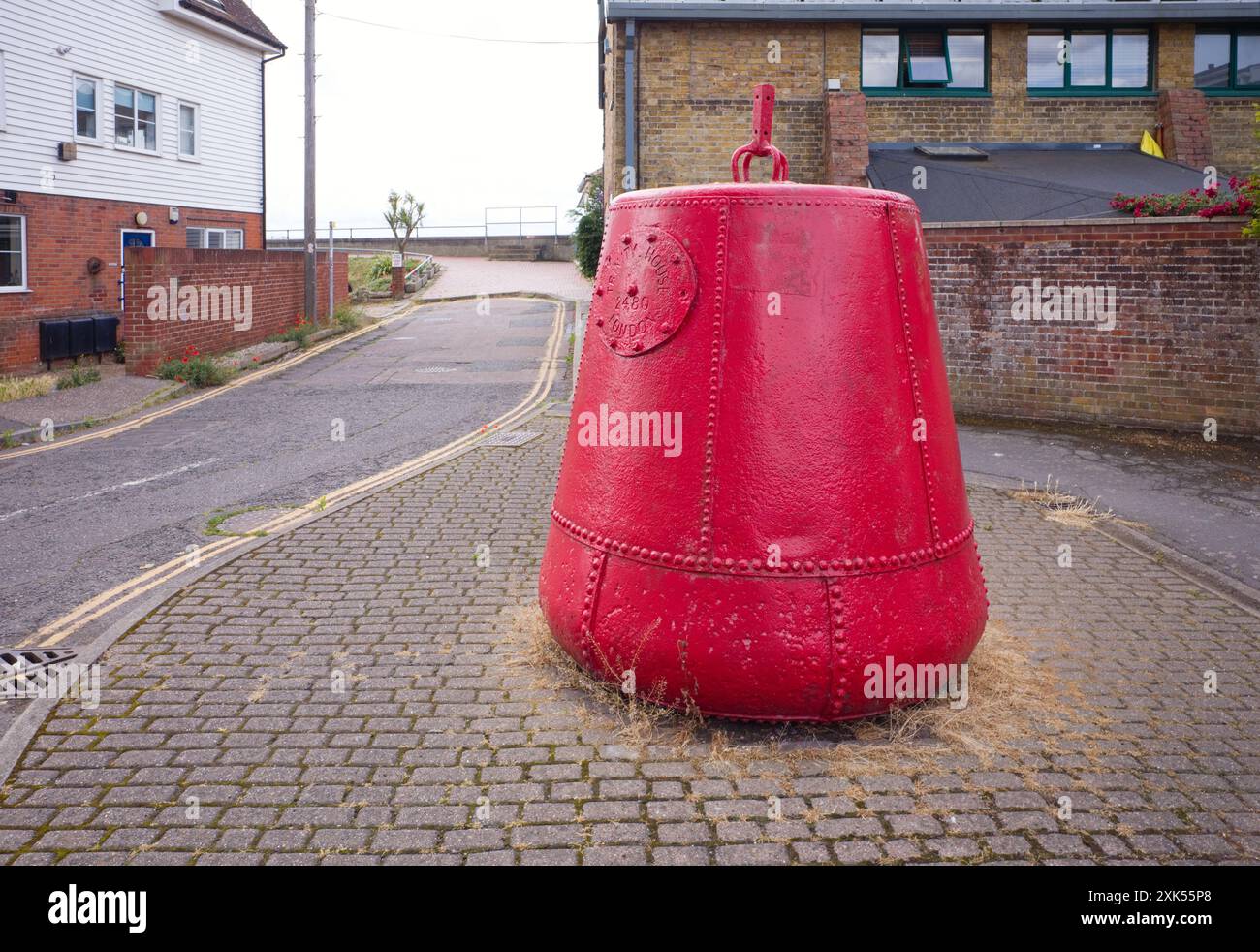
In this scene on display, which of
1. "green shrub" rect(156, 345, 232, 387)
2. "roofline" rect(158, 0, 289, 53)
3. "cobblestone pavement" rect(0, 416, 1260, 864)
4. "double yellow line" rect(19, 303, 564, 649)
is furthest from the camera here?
"roofline" rect(158, 0, 289, 53)

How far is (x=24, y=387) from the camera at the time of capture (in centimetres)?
1584

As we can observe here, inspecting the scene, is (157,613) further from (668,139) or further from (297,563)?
(668,139)

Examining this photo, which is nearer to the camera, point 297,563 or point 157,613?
point 157,613

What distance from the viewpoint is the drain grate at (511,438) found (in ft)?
40.3

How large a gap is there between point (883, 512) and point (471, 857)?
230 cm

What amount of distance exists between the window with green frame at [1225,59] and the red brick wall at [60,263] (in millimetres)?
22669

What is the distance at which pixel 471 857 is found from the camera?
375cm

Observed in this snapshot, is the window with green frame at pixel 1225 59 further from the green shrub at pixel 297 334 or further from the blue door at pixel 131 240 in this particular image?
the blue door at pixel 131 240

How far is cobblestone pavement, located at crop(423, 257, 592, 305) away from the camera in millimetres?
33875

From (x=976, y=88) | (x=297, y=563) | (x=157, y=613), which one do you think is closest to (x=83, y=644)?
(x=157, y=613)

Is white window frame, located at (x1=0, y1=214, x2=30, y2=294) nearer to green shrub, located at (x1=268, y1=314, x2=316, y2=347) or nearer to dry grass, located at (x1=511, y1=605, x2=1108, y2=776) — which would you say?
green shrub, located at (x1=268, y1=314, x2=316, y2=347)

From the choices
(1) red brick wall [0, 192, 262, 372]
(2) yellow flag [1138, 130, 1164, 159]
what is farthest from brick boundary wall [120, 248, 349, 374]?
(2) yellow flag [1138, 130, 1164, 159]

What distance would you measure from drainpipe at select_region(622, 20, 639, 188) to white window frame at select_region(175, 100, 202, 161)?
12003 millimetres

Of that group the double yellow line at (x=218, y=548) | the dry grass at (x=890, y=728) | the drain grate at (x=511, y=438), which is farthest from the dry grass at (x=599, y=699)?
the drain grate at (x=511, y=438)
